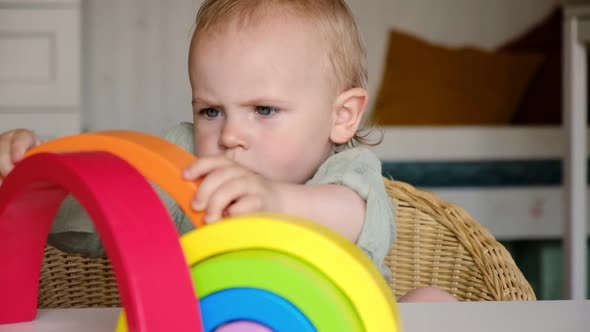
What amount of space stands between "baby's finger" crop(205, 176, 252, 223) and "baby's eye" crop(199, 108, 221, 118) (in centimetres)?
34

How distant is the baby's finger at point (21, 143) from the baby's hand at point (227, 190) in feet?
0.71

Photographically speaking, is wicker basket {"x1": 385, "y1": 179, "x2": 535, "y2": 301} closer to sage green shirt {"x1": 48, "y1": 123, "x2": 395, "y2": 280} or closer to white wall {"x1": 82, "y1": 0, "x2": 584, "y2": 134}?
sage green shirt {"x1": 48, "y1": 123, "x2": 395, "y2": 280}

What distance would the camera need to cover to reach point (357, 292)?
419mm

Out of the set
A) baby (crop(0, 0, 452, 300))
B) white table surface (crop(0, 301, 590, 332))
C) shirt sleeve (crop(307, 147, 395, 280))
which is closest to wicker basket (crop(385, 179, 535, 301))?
baby (crop(0, 0, 452, 300))

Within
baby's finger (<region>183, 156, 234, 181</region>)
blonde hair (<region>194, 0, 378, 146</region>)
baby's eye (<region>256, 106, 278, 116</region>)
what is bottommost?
baby's finger (<region>183, 156, 234, 181</region>)

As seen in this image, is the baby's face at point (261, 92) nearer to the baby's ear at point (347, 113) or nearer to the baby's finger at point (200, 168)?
the baby's ear at point (347, 113)

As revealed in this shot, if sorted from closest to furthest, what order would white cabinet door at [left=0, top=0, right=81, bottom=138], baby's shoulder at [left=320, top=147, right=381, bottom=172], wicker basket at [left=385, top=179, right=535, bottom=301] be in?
1. baby's shoulder at [left=320, top=147, right=381, bottom=172]
2. wicker basket at [left=385, top=179, right=535, bottom=301]
3. white cabinet door at [left=0, top=0, right=81, bottom=138]

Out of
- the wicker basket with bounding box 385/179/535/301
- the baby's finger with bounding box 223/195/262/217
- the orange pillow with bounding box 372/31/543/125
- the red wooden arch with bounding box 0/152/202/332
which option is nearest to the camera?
the red wooden arch with bounding box 0/152/202/332

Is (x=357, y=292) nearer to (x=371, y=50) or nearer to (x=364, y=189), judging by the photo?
(x=364, y=189)

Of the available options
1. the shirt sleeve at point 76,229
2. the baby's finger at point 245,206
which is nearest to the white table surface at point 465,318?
the baby's finger at point 245,206

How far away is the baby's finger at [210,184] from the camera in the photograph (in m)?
0.46

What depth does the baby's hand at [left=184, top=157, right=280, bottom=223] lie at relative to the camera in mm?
466

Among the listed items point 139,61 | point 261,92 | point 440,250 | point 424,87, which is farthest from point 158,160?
point 139,61

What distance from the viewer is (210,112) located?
0.87 meters
